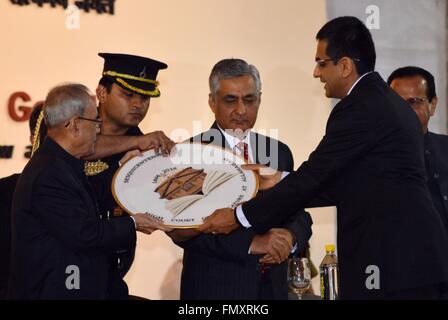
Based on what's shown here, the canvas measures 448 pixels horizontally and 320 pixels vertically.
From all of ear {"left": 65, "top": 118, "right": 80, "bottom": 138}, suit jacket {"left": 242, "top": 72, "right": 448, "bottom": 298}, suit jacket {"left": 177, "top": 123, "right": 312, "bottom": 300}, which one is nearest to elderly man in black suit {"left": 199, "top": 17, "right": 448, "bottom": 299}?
suit jacket {"left": 242, "top": 72, "right": 448, "bottom": 298}

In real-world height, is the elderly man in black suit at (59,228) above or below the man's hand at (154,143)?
below

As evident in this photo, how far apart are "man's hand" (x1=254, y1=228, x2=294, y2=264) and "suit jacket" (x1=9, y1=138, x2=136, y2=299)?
25.3 inches

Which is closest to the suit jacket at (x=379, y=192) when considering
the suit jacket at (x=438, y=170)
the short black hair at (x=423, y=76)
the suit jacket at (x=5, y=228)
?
the suit jacket at (x=438, y=170)

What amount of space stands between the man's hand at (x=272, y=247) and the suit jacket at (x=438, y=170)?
0.89 meters

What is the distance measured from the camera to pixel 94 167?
3.40m

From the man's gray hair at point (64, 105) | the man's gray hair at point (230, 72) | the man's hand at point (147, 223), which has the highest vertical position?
the man's gray hair at point (230, 72)

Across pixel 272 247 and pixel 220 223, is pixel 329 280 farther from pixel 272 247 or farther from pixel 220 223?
pixel 220 223

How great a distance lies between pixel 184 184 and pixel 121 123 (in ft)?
1.43

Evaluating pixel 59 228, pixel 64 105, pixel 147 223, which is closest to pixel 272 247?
pixel 147 223

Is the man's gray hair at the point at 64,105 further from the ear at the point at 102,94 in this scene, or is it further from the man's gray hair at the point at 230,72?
the man's gray hair at the point at 230,72

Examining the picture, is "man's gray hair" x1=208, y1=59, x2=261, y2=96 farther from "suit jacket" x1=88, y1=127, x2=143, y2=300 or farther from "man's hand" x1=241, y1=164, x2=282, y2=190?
"suit jacket" x1=88, y1=127, x2=143, y2=300

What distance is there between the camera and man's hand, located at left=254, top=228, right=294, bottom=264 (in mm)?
3285

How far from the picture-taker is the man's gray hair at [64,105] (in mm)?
3018

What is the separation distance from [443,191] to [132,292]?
1888mm
